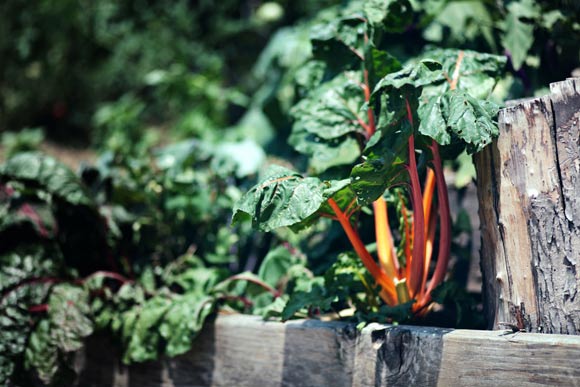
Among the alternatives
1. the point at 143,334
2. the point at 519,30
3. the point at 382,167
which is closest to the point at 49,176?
the point at 143,334

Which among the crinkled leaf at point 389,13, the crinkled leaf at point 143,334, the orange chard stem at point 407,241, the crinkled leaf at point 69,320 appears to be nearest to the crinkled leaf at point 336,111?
the crinkled leaf at point 389,13

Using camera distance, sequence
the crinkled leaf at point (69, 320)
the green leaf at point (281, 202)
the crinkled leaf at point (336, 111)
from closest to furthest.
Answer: the green leaf at point (281, 202), the crinkled leaf at point (336, 111), the crinkled leaf at point (69, 320)

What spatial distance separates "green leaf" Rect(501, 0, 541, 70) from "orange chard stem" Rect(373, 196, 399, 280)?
709 millimetres

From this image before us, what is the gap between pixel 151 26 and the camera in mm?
4781

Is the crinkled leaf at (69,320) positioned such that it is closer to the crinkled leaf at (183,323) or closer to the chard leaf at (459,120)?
the crinkled leaf at (183,323)

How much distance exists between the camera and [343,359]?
1786 millimetres

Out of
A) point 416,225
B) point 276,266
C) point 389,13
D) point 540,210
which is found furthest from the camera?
point 276,266

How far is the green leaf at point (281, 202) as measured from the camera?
5.13 ft

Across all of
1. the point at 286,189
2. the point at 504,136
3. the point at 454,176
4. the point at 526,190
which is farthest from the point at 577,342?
the point at 454,176

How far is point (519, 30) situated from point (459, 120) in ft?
2.68

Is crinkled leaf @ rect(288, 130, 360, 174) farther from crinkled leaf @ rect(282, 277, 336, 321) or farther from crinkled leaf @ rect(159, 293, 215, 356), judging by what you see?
crinkled leaf @ rect(159, 293, 215, 356)

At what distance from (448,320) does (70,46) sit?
3850mm

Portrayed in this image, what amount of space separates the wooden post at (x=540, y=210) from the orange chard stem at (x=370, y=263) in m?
0.35

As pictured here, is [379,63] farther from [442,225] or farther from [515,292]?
[515,292]
